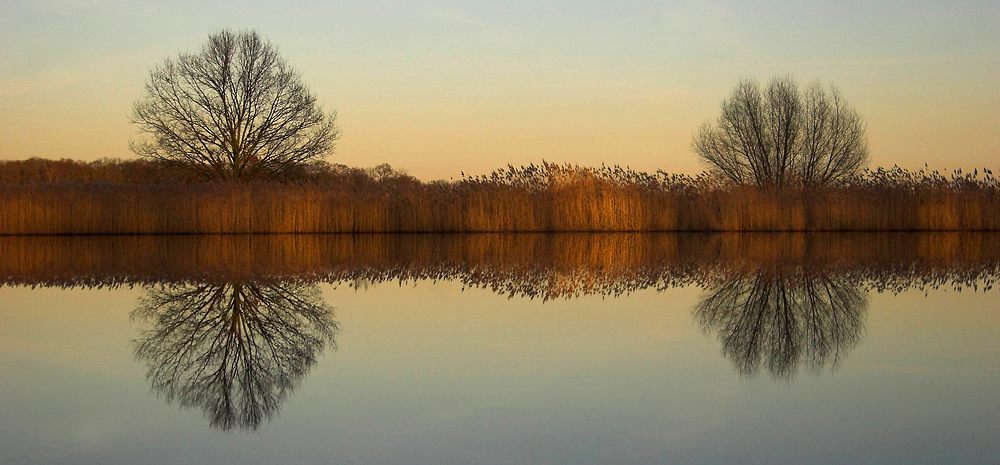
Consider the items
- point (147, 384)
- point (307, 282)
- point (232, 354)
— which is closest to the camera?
point (147, 384)

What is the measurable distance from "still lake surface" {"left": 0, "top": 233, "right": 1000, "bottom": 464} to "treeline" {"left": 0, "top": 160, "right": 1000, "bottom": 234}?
804 centimetres

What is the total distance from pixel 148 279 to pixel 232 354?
366cm

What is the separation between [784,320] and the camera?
459 cm

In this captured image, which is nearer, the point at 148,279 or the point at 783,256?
the point at 148,279

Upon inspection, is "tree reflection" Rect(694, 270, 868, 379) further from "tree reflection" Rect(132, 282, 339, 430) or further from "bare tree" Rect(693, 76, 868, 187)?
"bare tree" Rect(693, 76, 868, 187)

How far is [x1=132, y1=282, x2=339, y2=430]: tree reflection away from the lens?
300 centimetres

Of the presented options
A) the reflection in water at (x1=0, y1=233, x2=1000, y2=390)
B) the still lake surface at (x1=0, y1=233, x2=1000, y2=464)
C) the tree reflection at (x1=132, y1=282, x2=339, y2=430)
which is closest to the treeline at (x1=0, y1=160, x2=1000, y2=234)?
the reflection in water at (x1=0, y1=233, x2=1000, y2=390)

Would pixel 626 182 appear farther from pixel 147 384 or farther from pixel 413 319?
pixel 147 384

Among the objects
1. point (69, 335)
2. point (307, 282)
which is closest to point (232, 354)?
point (69, 335)

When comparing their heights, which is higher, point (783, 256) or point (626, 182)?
point (626, 182)

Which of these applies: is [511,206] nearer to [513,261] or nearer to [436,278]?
[513,261]

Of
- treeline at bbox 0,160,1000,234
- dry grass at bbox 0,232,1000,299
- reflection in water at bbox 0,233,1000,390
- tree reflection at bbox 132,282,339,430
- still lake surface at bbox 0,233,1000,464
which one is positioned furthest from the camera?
treeline at bbox 0,160,1000,234

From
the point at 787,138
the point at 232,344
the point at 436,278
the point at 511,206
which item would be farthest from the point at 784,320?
the point at 787,138

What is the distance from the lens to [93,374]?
134 inches
